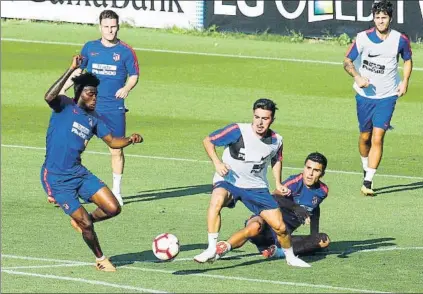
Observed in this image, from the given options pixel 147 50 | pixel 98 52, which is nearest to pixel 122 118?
pixel 98 52

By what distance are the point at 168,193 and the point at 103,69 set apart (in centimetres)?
210

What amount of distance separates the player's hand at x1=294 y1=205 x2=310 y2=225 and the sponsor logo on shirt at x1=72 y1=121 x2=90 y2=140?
2.36 metres

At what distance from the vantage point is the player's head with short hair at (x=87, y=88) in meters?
13.8

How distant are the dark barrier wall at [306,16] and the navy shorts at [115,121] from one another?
48.3ft

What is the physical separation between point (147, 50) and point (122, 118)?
48.0 ft

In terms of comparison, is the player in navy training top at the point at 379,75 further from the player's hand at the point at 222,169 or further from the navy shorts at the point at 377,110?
the player's hand at the point at 222,169

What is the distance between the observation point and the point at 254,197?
1376cm

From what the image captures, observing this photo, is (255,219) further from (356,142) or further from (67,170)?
(356,142)

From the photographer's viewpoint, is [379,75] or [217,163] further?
[379,75]

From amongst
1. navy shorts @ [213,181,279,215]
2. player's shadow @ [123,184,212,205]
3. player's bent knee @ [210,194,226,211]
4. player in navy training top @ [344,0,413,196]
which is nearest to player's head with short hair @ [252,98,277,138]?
navy shorts @ [213,181,279,215]

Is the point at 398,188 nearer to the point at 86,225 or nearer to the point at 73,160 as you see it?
the point at 73,160

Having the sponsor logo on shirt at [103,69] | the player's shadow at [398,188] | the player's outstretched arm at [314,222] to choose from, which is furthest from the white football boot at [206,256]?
the player's shadow at [398,188]

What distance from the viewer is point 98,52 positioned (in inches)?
696

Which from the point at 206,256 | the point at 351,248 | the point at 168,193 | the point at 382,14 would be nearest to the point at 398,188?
the point at 382,14
